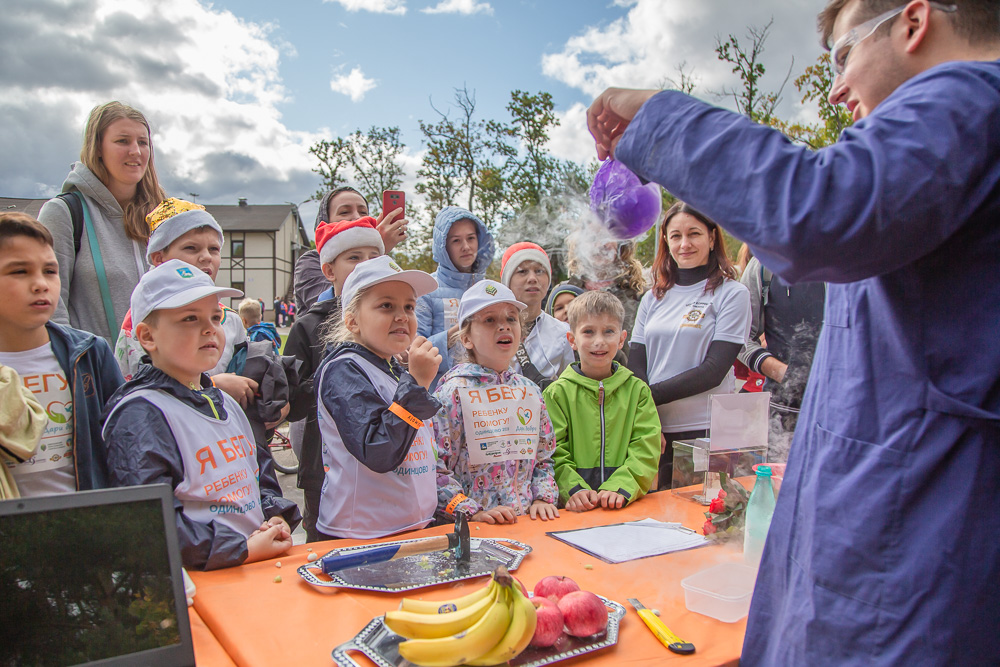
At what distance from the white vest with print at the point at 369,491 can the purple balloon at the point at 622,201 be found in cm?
112

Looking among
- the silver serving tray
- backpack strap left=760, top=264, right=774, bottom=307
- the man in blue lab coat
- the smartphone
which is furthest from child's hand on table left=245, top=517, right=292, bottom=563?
backpack strap left=760, top=264, right=774, bottom=307

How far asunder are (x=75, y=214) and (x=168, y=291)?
117cm

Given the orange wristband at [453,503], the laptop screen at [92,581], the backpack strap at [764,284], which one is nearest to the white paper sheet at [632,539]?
the orange wristband at [453,503]

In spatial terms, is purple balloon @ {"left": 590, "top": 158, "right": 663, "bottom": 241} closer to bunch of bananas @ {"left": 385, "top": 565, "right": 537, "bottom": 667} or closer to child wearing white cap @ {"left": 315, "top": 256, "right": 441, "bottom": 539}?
child wearing white cap @ {"left": 315, "top": 256, "right": 441, "bottom": 539}

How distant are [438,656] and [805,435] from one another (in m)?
0.84

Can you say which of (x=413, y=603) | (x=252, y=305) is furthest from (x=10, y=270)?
(x=252, y=305)

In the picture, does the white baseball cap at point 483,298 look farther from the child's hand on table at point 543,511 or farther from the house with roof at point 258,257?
the house with roof at point 258,257

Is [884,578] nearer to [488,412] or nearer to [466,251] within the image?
[488,412]

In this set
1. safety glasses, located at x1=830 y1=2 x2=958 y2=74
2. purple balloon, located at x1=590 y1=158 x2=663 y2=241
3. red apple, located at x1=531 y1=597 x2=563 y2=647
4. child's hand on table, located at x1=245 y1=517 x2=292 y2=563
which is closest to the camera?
safety glasses, located at x1=830 y1=2 x2=958 y2=74

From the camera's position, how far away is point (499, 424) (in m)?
2.72

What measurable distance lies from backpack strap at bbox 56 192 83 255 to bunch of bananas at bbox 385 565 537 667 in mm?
2519

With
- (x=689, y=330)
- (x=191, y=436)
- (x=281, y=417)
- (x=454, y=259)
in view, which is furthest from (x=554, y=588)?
(x=454, y=259)

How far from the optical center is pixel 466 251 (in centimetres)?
395

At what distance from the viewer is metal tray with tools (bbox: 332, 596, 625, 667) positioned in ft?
4.07
